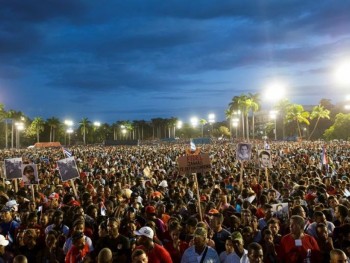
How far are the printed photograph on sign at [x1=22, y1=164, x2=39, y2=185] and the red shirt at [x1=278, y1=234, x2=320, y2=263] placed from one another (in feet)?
27.0

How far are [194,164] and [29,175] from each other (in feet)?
17.9

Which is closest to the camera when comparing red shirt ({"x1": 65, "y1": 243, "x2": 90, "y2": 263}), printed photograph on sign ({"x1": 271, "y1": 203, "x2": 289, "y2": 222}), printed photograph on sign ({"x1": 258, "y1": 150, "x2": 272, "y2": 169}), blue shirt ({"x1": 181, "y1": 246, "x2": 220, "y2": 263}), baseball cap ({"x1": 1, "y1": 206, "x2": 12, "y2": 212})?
blue shirt ({"x1": 181, "y1": 246, "x2": 220, "y2": 263})

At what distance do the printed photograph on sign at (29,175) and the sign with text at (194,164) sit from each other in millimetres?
4958

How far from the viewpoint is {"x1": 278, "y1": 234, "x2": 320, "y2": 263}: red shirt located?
19.8 feet

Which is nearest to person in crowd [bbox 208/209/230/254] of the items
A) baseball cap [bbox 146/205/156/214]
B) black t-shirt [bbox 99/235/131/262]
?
black t-shirt [bbox 99/235/131/262]

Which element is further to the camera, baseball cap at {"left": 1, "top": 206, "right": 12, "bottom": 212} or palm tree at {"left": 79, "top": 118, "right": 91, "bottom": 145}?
palm tree at {"left": 79, "top": 118, "right": 91, "bottom": 145}

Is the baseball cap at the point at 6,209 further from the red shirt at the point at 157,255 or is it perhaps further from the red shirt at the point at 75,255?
the red shirt at the point at 157,255

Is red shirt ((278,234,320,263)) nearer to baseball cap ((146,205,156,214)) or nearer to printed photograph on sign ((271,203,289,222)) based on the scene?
printed photograph on sign ((271,203,289,222))

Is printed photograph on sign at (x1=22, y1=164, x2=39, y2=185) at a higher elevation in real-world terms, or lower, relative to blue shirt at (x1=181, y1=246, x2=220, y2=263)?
higher

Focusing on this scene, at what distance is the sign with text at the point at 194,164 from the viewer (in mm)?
9695

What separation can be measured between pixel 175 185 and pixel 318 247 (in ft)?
24.1

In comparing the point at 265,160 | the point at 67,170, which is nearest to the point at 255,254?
the point at 67,170

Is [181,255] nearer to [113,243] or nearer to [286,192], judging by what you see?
[113,243]

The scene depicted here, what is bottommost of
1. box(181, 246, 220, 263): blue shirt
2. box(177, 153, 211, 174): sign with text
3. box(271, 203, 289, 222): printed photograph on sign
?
box(181, 246, 220, 263): blue shirt
